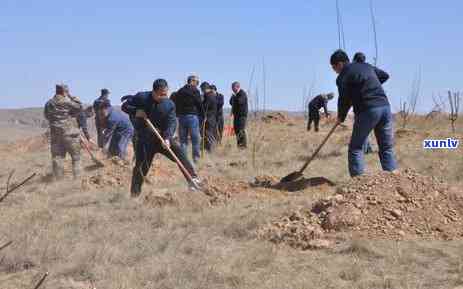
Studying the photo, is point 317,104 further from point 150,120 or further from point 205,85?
point 150,120

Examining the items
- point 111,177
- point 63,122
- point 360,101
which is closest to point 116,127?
point 63,122

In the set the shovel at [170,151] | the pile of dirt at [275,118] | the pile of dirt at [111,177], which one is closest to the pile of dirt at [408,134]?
the pile of dirt at [111,177]

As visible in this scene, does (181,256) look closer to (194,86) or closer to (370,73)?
(370,73)

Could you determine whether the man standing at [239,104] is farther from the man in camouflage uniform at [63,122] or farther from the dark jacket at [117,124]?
the man in camouflage uniform at [63,122]

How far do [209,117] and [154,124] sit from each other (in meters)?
5.13

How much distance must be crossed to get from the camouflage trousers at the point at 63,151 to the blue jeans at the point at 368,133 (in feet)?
16.2

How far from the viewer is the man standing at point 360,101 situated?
7.26 meters

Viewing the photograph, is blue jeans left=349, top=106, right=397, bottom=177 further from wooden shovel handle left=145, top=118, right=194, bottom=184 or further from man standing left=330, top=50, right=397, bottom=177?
wooden shovel handle left=145, top=118, right=194, bottom=184

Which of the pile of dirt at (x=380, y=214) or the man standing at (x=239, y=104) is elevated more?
the man standing at (x=239, y=104)

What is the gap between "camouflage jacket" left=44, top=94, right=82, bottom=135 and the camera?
10.4 metres

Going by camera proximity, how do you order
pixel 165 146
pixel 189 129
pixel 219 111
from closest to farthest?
pixel 165 146 → pixel 189 129 → pixel 219 111

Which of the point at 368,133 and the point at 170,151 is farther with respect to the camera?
the point at 170,151

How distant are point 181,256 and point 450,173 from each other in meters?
5.24

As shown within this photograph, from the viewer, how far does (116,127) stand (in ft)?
38.1
